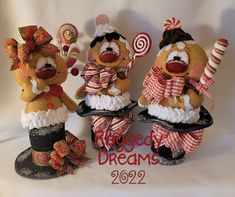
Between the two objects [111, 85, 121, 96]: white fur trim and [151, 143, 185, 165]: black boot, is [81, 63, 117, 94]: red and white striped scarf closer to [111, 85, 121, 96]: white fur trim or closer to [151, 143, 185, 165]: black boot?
[111, 85, 121, 96]: white fur trim

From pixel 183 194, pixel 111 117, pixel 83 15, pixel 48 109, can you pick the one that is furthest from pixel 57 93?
pixel 183 194

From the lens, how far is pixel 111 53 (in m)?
1.06

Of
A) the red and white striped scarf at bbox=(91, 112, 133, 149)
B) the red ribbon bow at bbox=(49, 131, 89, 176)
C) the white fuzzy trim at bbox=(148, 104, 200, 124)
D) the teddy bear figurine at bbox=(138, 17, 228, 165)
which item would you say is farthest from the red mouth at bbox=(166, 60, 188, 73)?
the red ribbon bow at bbox=(49, 131, 89, 176)

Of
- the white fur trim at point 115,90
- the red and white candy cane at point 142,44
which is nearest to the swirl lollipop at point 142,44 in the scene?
the red and white candy cane at point 142,44

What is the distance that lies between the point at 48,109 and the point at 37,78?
3.5 inches

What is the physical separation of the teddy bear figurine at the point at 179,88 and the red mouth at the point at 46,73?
0.26 m

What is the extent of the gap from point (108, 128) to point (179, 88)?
255mm

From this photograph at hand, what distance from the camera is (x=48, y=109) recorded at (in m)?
0.99

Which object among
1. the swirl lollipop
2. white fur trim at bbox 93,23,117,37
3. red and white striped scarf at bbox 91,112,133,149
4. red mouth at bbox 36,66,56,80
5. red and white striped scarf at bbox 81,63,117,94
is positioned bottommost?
red and white striped scarf at bbox 91,112,133,149

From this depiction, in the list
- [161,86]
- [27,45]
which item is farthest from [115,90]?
[27,45]

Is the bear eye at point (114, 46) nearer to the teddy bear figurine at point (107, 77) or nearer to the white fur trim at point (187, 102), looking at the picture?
the teddy bear figurine at point (107, 77)

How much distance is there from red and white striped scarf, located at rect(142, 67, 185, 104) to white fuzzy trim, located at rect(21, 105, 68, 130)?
25 cm

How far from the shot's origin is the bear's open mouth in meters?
0.96

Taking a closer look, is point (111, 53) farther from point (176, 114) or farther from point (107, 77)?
point (176, 114)
